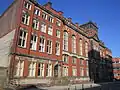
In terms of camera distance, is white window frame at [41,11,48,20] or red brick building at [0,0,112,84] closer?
red brick building at [0,0,112,84]

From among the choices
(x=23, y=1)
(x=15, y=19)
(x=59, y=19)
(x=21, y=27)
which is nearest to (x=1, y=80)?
(x=21, y=27)

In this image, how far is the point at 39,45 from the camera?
78.8 feet

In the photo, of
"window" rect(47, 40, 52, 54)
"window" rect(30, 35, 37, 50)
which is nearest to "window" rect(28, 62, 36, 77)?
"window" rect(30, 35, 37, 50)

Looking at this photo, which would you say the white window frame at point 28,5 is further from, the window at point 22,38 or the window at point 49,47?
the window at point 49,47

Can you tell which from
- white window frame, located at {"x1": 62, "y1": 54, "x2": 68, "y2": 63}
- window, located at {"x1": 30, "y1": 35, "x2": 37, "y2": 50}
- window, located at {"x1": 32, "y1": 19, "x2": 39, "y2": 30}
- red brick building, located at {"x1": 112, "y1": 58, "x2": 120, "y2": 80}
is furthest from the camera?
red brick building, located at {"x1": 112, "y1": 58, "x2": 120, "y2": 80}

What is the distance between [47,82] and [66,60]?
30.4 ft

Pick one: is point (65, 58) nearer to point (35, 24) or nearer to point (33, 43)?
point (33, 43)

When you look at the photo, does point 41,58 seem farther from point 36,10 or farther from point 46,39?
point 36,10

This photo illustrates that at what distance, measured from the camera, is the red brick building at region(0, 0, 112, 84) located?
20.4m

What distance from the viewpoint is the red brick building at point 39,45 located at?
66.8 ft

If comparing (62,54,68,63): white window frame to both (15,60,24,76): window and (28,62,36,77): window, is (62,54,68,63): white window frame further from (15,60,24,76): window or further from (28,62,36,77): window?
(15,60,24,76): window

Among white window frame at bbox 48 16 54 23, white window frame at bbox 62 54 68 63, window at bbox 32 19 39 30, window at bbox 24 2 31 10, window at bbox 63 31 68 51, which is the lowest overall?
white window frame at bbox 62 54 68 63

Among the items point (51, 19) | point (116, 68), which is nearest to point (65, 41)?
point (51, 19)

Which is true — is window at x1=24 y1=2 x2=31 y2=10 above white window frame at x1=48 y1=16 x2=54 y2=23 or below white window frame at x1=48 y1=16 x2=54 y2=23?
above
